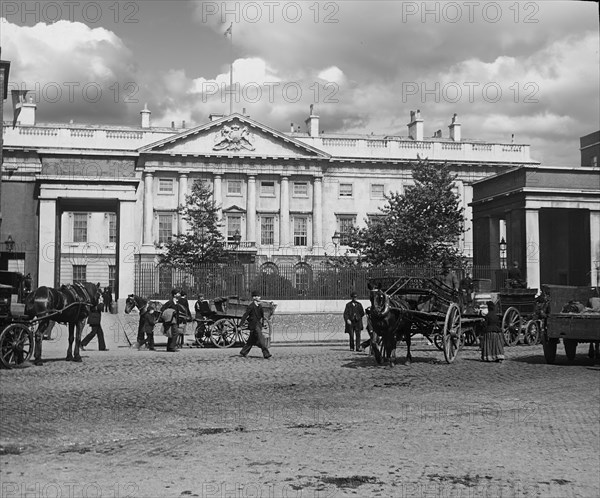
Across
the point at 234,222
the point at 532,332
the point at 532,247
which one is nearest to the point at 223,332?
the point at 532,332

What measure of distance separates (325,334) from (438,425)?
19646mm

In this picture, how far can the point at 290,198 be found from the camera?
67.2 meters

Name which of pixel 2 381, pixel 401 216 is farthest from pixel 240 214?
pixel 2 381

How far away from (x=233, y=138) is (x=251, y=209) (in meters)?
6.39

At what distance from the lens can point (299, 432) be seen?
8.84 meters

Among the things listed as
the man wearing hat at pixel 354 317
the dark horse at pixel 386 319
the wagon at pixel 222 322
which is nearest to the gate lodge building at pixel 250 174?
the wagon at pixel 222 322

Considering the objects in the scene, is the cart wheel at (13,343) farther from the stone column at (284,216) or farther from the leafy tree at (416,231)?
the stone column at (284,216)

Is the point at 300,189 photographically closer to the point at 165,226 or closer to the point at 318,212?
the point at 318,212

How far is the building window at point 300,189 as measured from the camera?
67438 millimetres

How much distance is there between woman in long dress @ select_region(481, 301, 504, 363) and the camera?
16844mm

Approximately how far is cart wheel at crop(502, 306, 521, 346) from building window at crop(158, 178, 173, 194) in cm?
4673

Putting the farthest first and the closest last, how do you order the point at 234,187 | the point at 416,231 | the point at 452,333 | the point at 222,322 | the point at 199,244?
the point at 234,187 < the point at 199,244 < the point at 416,231 < the point at 222,322 < the point at 452,333

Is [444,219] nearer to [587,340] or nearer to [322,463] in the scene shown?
[587,340]

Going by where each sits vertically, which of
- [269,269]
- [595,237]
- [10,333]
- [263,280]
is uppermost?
[595,237]
